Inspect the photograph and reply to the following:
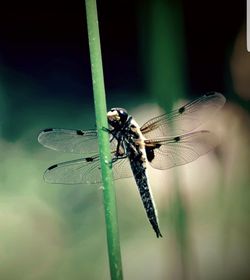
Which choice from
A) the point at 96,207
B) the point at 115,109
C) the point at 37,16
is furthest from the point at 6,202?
the point at 37,16

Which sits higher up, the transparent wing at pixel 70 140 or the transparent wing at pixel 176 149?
the transparent wing at pixel 70 140

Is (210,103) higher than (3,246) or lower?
higher

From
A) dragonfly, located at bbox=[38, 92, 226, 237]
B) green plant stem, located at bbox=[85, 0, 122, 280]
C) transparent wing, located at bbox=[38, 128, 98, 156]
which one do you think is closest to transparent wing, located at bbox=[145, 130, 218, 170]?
dragonfly, located at bbox=[38, 92, 226, 237]

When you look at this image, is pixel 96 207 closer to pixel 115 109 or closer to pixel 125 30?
pixel 115 109

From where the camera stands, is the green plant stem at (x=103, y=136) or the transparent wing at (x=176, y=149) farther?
the transparent wing at (x=176, y=149)

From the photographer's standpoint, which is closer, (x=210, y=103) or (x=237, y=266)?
(x=210, y=103)

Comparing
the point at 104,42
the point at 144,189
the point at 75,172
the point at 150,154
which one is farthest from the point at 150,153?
the point at 104,42

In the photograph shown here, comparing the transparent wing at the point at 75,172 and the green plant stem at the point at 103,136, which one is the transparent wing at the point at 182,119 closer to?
the transparent wing at the point at 75,172

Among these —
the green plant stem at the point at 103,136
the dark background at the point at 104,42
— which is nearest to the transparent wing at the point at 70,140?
the dark background at the point at 104,42
